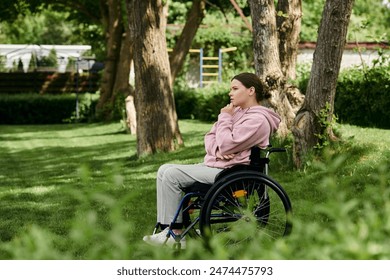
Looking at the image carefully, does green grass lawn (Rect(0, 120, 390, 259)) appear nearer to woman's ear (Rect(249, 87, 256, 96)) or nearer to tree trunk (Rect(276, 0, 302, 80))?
woman's ear (Rect(249, 87, 256, 96))

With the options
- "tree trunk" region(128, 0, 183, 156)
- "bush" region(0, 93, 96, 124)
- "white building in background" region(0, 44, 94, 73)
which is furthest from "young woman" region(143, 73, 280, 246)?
"white building in background" region(0, 44, 94, 73)

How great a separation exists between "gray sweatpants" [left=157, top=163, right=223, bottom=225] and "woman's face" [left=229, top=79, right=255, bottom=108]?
52 centimetres

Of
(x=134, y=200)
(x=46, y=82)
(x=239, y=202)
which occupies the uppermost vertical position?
(x=239, y=202)

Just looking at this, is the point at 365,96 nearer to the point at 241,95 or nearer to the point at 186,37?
the point at 186,37

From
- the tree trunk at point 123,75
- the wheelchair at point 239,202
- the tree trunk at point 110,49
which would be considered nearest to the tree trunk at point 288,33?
the wheelchair at point 239,202

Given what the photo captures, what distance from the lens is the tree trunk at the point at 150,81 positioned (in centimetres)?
1469

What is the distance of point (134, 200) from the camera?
9.99 m

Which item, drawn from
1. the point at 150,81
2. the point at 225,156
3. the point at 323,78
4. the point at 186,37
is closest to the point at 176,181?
the point at 225,156

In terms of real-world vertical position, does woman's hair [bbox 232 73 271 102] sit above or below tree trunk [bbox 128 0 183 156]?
above

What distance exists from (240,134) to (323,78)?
4116 mm

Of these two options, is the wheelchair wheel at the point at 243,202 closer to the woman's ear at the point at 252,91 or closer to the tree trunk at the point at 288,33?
the woman's ear at the point at 252,91

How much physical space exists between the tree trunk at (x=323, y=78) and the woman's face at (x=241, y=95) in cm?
371

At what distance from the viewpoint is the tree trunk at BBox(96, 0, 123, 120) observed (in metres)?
27.7
